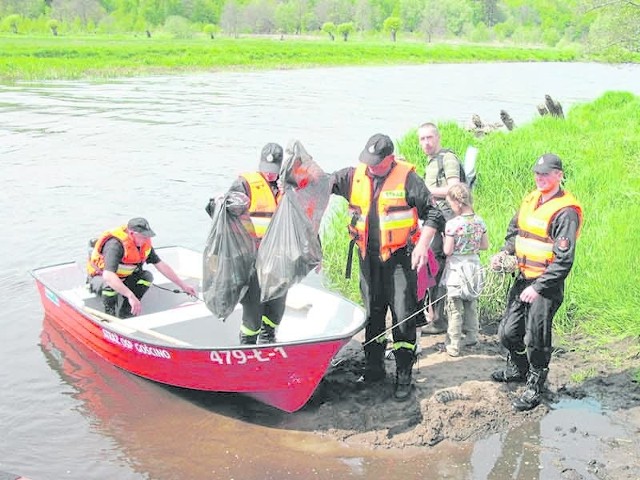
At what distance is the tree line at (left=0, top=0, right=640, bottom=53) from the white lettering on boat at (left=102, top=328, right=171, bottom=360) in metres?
84.6

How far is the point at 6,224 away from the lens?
12.0 metres

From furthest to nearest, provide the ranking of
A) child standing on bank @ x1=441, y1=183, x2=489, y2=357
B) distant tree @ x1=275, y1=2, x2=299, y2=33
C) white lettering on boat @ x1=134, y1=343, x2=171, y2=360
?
distant tree @ x1=275, y1=2, x2=299, y2=33, child standing on bank @ x1=441, y1=183, x2=489, y2=357, white lettering on boat @ x1=134, y1=343, x2=171, y2=360

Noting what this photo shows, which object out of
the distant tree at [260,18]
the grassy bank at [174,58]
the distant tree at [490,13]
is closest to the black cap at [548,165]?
the grassy bank at [174,58]

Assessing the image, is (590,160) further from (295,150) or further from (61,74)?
(61,74)

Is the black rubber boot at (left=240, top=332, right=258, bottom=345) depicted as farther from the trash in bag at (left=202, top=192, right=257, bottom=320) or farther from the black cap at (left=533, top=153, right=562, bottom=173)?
the black cap at (left=533, top=153, right=562, bottom=173)

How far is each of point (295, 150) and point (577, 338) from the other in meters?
3.30

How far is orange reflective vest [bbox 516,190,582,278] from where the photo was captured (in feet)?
16.5

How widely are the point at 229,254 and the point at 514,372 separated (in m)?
2.42

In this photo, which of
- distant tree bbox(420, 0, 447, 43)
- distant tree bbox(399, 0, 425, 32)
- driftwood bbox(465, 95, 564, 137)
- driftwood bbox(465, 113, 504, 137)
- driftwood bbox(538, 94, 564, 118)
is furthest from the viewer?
distant tree bbox(399, 0, 425, 32)

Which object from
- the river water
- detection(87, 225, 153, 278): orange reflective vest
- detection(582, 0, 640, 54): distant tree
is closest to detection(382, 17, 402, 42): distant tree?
the river water

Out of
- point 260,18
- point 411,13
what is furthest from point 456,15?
point 260,18

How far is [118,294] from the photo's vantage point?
6727 millimetres

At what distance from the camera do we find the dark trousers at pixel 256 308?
5508 mm

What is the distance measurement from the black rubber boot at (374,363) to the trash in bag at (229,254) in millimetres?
1158
